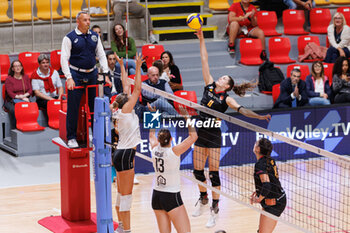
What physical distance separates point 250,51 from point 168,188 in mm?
8564

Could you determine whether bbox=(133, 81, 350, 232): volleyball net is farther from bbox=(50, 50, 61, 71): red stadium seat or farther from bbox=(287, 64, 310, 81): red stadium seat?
bbox=(50, 50, 61, 71): red stadium seat

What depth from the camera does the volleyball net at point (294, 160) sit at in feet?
40.3

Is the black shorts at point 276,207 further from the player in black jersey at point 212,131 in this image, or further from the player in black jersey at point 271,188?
the player in black jersey at point 212,131

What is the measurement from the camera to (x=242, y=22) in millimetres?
17344

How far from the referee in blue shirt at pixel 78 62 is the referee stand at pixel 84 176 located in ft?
0.37

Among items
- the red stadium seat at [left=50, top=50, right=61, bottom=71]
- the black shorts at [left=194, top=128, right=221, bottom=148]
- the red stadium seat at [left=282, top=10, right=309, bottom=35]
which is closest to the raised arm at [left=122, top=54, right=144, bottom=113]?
the black shorts at [left=194, top=128, right=221, bottom=148]

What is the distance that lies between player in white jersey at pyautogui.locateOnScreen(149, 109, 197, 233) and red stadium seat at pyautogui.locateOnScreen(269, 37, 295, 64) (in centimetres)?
843

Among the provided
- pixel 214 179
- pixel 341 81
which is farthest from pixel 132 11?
pixel 214 179

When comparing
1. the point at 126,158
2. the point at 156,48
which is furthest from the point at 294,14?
the point at 126,158

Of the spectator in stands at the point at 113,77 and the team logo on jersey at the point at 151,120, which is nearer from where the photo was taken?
the team logo on jersey at the point at 151,120

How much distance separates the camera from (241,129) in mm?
14445

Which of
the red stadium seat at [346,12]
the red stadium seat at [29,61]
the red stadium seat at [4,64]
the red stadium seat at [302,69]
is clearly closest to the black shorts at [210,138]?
the red stadium seat at [302,69]

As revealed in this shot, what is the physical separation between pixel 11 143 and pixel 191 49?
501 centimetres

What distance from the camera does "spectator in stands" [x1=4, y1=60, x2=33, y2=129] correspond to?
1487cm
